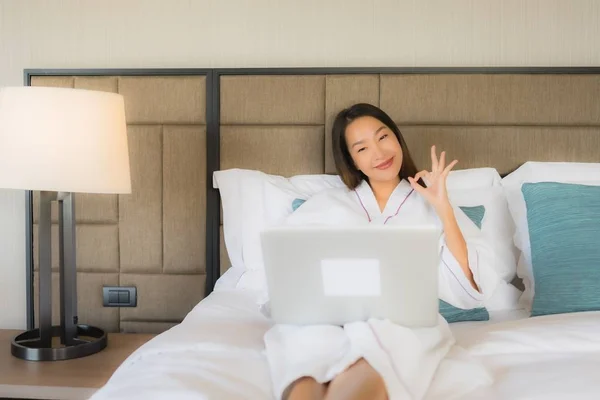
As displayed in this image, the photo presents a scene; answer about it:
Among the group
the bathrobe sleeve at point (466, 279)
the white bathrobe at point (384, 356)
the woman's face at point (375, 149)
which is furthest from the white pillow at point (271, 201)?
the white bathrobe at point (384, 356)

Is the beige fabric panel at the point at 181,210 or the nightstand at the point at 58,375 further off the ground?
the beige fabric panel at the point at 181,210

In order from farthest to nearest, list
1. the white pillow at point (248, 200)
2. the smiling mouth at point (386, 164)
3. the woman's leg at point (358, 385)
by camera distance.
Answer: the white pillow at point (248, 200), the smiling mouth at point (386, 164), the woman's leg at point (358, 385)

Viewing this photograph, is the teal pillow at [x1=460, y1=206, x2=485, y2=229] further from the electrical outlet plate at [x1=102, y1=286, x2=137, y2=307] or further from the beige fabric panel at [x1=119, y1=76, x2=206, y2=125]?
the electrical outlet plate at [x1=102, y1=286, x2=137, y2=307]

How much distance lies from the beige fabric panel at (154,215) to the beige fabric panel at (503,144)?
84 centimetres

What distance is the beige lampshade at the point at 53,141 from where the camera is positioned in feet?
6.28

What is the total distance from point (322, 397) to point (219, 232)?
4.12 ft

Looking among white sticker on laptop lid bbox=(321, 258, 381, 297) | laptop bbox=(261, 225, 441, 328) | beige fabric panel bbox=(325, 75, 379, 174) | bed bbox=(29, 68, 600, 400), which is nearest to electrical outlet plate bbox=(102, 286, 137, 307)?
bed bbox=(29, 68, 600, 400)

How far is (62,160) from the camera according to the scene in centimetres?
193

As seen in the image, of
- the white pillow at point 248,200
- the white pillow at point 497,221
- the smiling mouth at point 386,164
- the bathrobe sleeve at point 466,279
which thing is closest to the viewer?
the bathrobe sleeve at point 466,279

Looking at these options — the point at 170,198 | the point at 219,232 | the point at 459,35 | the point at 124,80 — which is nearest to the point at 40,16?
the point at 124,80

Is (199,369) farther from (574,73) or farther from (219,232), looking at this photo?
(574,73)

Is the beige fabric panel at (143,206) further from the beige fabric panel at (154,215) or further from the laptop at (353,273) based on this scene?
the laptop at (353,273)

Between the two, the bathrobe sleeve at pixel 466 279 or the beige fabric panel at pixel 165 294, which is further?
the beige fabric panel at pixel 165 294

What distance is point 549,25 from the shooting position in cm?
243
